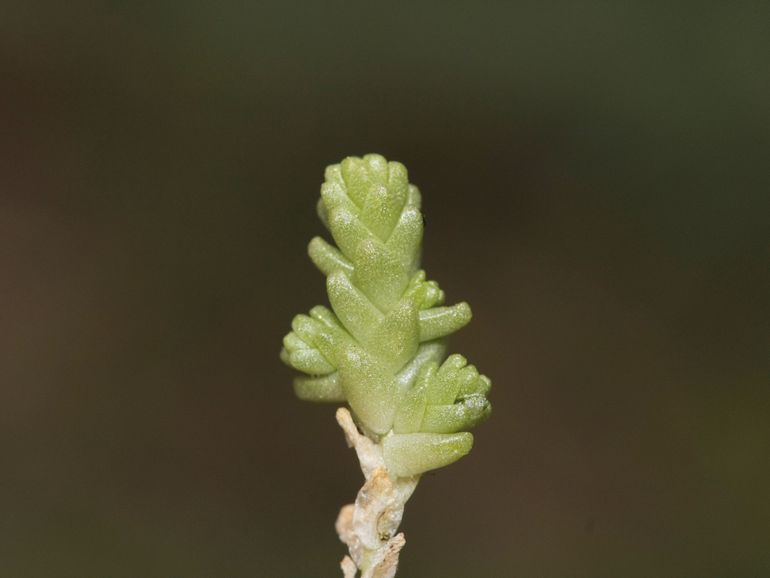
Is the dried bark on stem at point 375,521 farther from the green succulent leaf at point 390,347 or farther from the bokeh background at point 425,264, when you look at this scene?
the bokeh background at point 425,264

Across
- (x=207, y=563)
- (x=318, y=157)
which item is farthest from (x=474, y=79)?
(x=207, y=563)

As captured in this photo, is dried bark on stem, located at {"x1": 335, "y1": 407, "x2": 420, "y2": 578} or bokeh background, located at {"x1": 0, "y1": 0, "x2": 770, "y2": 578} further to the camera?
bokeh background, located at {"x1": 0, "y1": 0, "x2": 770, "y2": 578}

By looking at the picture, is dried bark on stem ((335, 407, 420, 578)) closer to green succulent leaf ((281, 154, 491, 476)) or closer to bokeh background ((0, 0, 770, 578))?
green succulent leaf ((281, 154, 491, 476))

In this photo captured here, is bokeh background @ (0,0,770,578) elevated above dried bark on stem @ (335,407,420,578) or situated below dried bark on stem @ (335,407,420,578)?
above

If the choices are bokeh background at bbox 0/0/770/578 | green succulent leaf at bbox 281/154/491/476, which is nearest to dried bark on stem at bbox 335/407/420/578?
green succulent leaf at bbox 281/154/491/476

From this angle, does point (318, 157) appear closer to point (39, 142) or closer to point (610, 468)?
point (39, 142)

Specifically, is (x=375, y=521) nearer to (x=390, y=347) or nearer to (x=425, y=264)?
(x=390, y=347)
